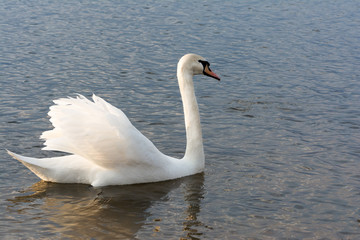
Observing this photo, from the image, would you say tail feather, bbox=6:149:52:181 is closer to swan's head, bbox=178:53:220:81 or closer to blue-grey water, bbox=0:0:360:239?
blue-grey water, bbox=0:0:360:239

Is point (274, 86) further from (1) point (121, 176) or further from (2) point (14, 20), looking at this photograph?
(2) point (14, 20)

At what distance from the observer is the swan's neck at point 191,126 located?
900cm

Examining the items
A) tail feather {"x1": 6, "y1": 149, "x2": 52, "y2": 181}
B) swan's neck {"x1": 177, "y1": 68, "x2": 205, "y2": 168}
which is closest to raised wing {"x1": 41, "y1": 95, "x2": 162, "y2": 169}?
tail feather {"x1": 6, "y1": 149, "x2": 52, "y2": 181}

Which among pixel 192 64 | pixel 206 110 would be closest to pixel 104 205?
pixel 192 64

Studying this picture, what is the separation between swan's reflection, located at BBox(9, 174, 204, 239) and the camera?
23.9 feet

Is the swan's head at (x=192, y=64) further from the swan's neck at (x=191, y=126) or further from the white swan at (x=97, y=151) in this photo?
the white swan at (x=97, y=151)

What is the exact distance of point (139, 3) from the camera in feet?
73.4

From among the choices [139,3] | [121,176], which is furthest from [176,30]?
[121,176]

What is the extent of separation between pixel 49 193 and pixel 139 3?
15.1 m

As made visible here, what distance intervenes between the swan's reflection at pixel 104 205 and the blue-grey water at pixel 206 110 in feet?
0.08

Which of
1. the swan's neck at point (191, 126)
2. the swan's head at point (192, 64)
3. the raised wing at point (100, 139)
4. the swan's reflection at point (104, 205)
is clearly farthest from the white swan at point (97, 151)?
the swan's head at point (192, 64)

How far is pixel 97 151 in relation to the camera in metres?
8.11

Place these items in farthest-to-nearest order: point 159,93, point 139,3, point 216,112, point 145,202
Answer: point 139,3
point 159,93
point 216,112
point 145,202

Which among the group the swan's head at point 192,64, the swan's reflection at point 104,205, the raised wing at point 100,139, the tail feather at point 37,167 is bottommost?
the swan's reflection at point 104,205
